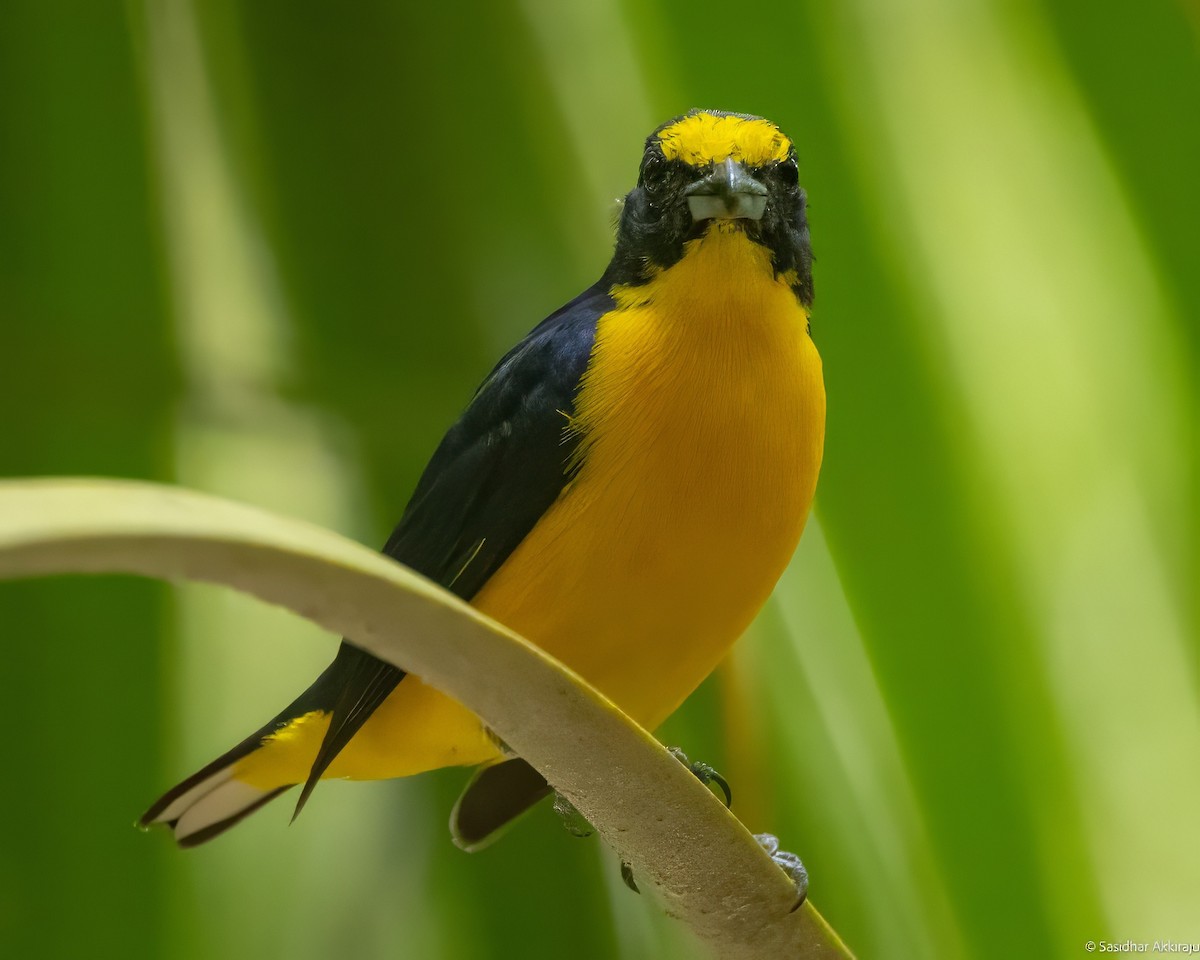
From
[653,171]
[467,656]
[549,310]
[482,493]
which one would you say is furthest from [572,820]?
[467,656]

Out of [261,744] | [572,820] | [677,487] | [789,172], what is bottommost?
[572,820]

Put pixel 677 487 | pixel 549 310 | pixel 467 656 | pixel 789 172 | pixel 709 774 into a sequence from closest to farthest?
pixel 467 656 < pixel 677 487 < pixel 789 172 < pixel 709 774 < pixel 549 310

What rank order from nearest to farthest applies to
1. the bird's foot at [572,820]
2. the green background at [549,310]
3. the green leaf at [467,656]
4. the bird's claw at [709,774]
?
the green leaf at [467,656] → the green background at [549,310] → the bird's claw at [709,774] → the bird's foot at [572,820]

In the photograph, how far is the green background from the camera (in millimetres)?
1883

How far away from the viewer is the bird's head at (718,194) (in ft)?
6.04

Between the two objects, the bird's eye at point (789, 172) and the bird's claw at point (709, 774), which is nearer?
the bird's eye at point (789, 172)

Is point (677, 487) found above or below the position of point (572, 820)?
above

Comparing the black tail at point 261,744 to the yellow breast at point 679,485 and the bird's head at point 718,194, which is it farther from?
the bird's head at point 718,194

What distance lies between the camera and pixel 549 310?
2.52 meters

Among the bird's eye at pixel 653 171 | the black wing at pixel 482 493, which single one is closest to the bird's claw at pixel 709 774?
the black wing at pixel 482 493

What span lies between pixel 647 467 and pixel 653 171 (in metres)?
0.47

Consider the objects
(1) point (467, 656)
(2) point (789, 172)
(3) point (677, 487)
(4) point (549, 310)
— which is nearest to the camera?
(1) point (467, 656)

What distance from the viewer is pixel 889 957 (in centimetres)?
191

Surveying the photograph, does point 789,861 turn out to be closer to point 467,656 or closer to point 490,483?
point 490,483
